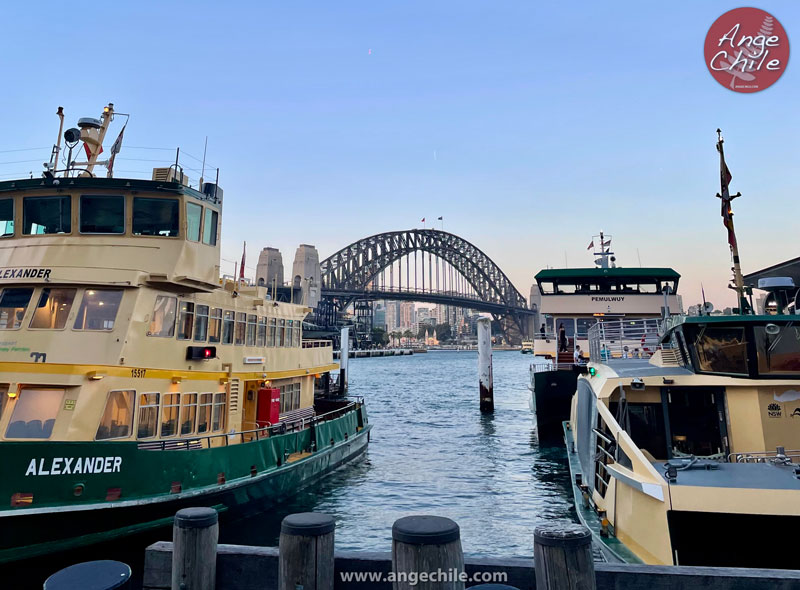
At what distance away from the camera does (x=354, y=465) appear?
2281 cm

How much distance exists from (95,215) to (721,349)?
14.1 meters

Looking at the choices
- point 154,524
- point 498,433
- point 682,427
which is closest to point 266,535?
point 154,524

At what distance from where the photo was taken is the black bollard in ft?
13.6

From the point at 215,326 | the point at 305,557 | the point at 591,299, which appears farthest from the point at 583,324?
the point at 305,557

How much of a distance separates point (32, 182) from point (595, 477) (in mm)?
14955

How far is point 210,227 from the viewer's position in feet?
48.0

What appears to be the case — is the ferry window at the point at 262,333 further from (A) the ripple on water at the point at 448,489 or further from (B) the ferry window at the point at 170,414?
(A) the ripple on water at the point at 448,489

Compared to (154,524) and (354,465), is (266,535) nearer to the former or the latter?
(154,524)

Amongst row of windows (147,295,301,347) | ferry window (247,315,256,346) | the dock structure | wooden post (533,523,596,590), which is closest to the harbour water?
row of windows (147,295,301,347)

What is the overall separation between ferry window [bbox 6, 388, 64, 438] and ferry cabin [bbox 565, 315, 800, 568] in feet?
35.1

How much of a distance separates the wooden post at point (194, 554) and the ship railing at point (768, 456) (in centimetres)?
888

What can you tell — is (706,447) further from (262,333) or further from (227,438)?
(262,333)

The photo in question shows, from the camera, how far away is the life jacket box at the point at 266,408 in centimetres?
1648

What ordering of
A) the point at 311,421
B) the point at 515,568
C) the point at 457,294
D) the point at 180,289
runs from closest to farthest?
the point at 515,568
the point at 180,289
the point at 311,421
the point at 457,294
